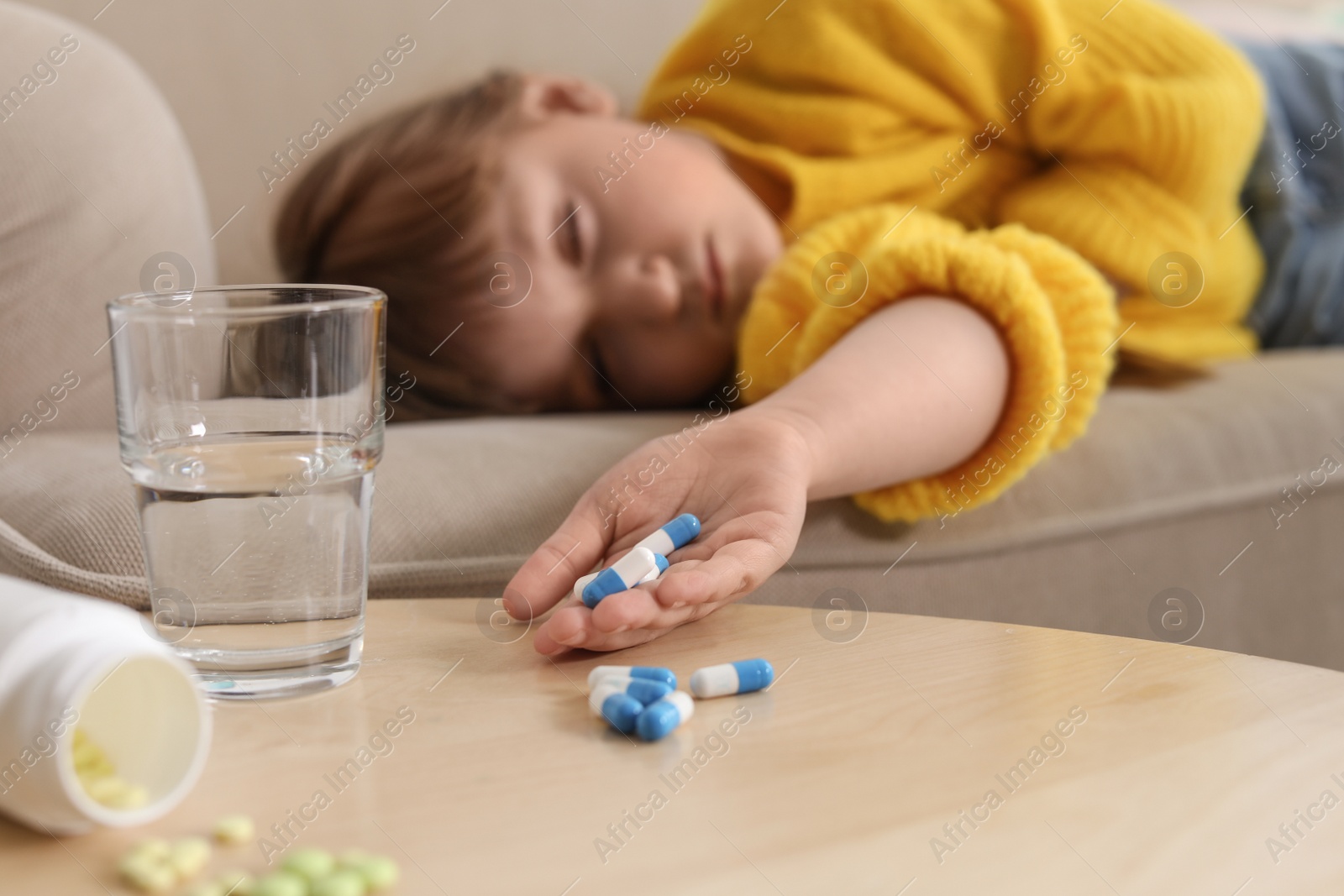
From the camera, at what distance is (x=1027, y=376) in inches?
34.2

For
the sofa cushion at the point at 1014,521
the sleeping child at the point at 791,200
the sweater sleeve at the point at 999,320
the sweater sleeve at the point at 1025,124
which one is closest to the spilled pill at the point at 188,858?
the sofa cushion at the point at 1014,521

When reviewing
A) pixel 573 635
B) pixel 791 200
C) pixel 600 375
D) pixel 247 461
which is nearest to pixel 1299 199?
pixel 791 200

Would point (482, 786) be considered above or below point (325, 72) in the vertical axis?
below

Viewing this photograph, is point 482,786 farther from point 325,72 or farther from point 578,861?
point 325,72

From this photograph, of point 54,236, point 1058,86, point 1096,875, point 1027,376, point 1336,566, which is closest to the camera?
point 1096,875

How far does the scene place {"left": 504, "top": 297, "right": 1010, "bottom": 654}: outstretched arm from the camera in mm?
542

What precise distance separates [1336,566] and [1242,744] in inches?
33.2

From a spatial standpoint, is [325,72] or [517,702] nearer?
[517,702]

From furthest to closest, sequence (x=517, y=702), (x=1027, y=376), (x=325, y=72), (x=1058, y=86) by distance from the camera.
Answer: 1. (x=325, y=72)
2. (x=1058, y=86)
3. (x=1027, y=376)
4. (x=517, y=702)

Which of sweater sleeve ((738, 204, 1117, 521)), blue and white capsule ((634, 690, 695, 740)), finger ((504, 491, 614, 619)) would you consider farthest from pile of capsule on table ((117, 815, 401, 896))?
sweater sleeve ((738, 204, 1117, 521))

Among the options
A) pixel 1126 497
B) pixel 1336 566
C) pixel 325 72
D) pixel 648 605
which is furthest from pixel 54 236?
pixel 1336 566

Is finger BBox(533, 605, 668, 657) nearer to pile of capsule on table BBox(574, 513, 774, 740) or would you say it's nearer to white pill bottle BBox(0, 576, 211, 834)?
pile of capsule on table BBox(574, 513, 774, 740)

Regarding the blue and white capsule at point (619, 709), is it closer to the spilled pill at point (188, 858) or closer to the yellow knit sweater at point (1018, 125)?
the spilled pill at point (188, 858)

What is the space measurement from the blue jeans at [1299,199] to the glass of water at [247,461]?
1348 mm
